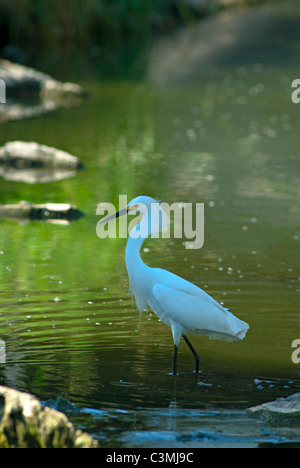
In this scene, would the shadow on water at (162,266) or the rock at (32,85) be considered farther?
the rock at (32,85)

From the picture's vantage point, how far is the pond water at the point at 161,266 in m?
4.88

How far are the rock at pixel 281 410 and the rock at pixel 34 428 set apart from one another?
3.26 ft

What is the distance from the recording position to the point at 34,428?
3910mm

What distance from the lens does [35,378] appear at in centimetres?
514

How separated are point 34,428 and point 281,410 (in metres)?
1.32

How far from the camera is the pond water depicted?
4.88 meters

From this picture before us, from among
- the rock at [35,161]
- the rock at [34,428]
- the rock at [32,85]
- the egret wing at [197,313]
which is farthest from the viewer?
the rock at [32,85]

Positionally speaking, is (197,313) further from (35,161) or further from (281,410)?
(35,161)

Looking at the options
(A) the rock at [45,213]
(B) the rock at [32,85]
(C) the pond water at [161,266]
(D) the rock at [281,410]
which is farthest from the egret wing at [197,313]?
(B) the rock at [32,85]

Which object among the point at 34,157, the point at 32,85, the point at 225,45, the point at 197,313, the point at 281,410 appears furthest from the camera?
the point at 225,45

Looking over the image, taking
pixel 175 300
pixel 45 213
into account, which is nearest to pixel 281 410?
pixel 175 300

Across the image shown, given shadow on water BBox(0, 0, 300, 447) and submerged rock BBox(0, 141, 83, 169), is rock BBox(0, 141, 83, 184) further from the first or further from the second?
shadow on water BBox(0, 0, 300, 447)

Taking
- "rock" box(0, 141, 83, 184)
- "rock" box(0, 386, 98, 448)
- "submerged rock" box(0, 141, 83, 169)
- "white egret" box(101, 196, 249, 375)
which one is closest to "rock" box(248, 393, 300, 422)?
"white egret" box(101, 196, 249, 375)

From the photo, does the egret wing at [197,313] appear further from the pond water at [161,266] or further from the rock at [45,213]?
the rock at [45,213]
